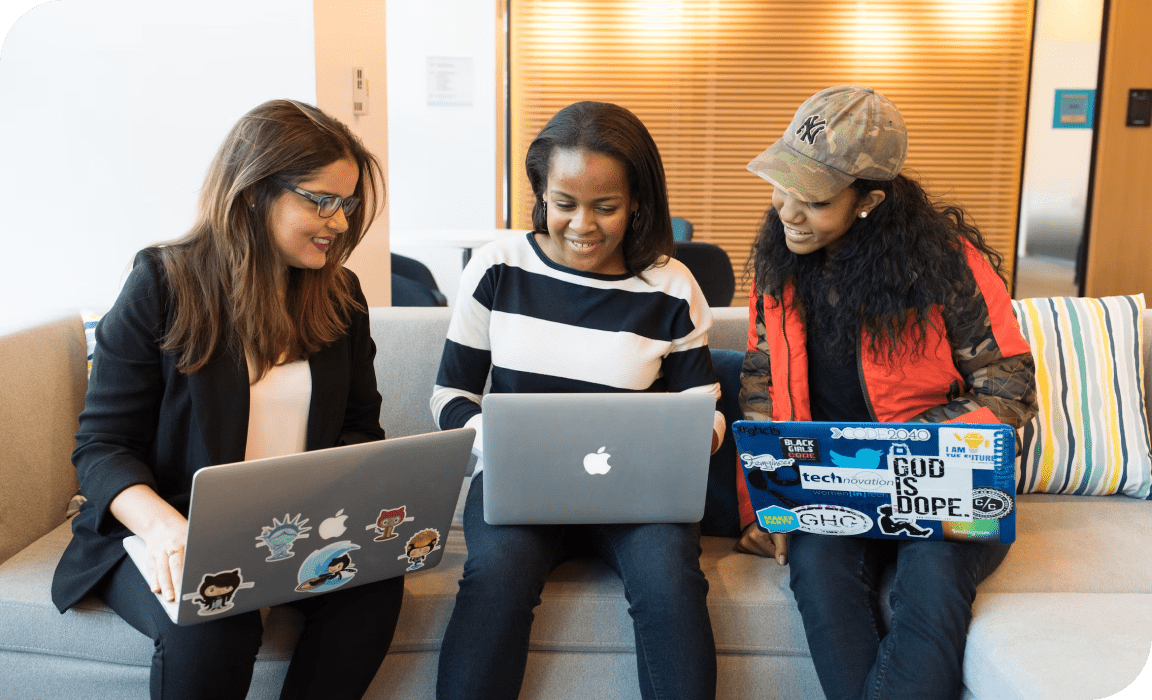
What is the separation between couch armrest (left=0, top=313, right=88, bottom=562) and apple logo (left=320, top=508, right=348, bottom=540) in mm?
750

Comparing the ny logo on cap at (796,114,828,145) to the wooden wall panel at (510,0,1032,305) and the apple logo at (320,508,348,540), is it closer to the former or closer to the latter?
the apple logo at (320,508,348,540)

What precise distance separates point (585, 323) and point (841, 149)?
53 cm

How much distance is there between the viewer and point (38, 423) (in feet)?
5.38

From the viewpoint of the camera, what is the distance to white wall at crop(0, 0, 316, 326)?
2.09 metres

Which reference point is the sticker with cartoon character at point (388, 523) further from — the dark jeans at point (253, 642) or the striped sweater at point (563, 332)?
the striped sweater at point (563, 332)

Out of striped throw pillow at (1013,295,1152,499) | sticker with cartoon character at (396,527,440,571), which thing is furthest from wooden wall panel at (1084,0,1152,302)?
sticker with cartoon character at (396,527,440,571)

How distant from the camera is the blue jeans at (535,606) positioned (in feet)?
4.31

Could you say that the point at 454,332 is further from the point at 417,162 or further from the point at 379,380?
the point at 417,162

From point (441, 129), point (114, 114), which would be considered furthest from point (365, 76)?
point (441, 129)

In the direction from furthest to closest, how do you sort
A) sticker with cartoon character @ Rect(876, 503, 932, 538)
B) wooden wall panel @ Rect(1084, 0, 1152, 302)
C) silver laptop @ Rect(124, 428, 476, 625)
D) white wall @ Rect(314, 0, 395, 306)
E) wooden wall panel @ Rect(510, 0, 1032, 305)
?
wooden wall panel @ Rect(510, 0, 1032, 305)
wooden wall panel @ Rect(1084, 0, 1152, 302)
white wall @ Rect(314, 0, 395, 306)
sticker with cartoon character @ Rect(876, 503, 932, 538)
silver laptop @ Rect(124, 428, 476, 625)

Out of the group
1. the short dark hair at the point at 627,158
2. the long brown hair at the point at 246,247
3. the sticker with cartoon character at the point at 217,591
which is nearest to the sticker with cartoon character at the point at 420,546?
the sticker with cartoon character at the point at 217,591

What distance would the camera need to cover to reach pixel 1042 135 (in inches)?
207

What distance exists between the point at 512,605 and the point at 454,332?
528mm

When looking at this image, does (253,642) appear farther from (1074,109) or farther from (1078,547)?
(1074,109)
